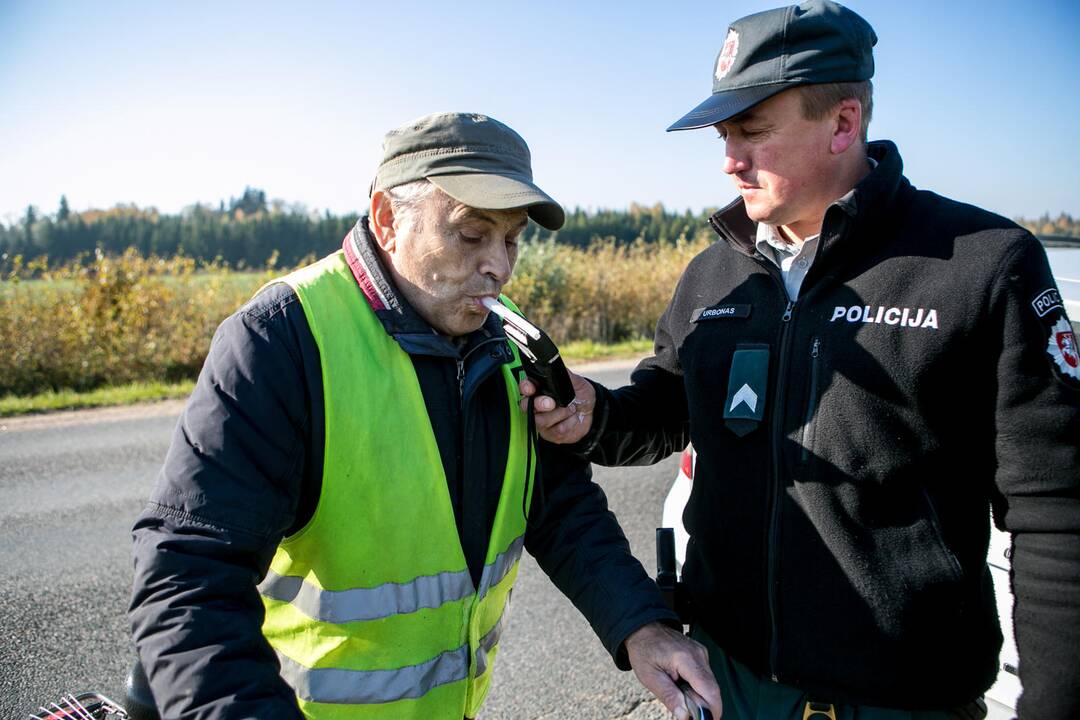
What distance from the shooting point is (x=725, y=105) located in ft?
6.22

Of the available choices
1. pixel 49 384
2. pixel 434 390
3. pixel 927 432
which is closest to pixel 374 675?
pixel 434 390

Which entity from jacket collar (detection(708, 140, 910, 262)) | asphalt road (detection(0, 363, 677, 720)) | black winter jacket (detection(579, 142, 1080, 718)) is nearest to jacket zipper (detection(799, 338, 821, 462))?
black winter jacket (detection(579, 142, 1080, 718))

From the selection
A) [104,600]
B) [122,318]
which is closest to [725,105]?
[104,600]

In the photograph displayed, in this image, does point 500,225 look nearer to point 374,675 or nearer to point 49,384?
point 374,675

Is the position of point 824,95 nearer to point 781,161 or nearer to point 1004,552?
point 781,161

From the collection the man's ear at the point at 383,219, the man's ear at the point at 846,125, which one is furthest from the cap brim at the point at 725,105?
the man's ear at the point at 383,219

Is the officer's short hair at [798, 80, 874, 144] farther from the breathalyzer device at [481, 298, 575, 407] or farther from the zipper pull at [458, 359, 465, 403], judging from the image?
the zipper pull at [458, 359, 465, 403]

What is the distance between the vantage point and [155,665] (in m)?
1.32

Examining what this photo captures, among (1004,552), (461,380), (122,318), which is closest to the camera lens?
(461,380)

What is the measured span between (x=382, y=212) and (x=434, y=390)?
0.46m

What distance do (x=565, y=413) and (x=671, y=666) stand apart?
0.64 m

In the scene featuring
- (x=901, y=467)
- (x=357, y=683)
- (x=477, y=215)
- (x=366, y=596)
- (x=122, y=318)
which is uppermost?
(x=477, y=215)

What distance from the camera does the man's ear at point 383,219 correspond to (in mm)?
1849

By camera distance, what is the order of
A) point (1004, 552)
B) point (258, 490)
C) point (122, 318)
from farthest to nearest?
1. point (122, 318)
2. point (1004, 552)
3. point (258, 490)
